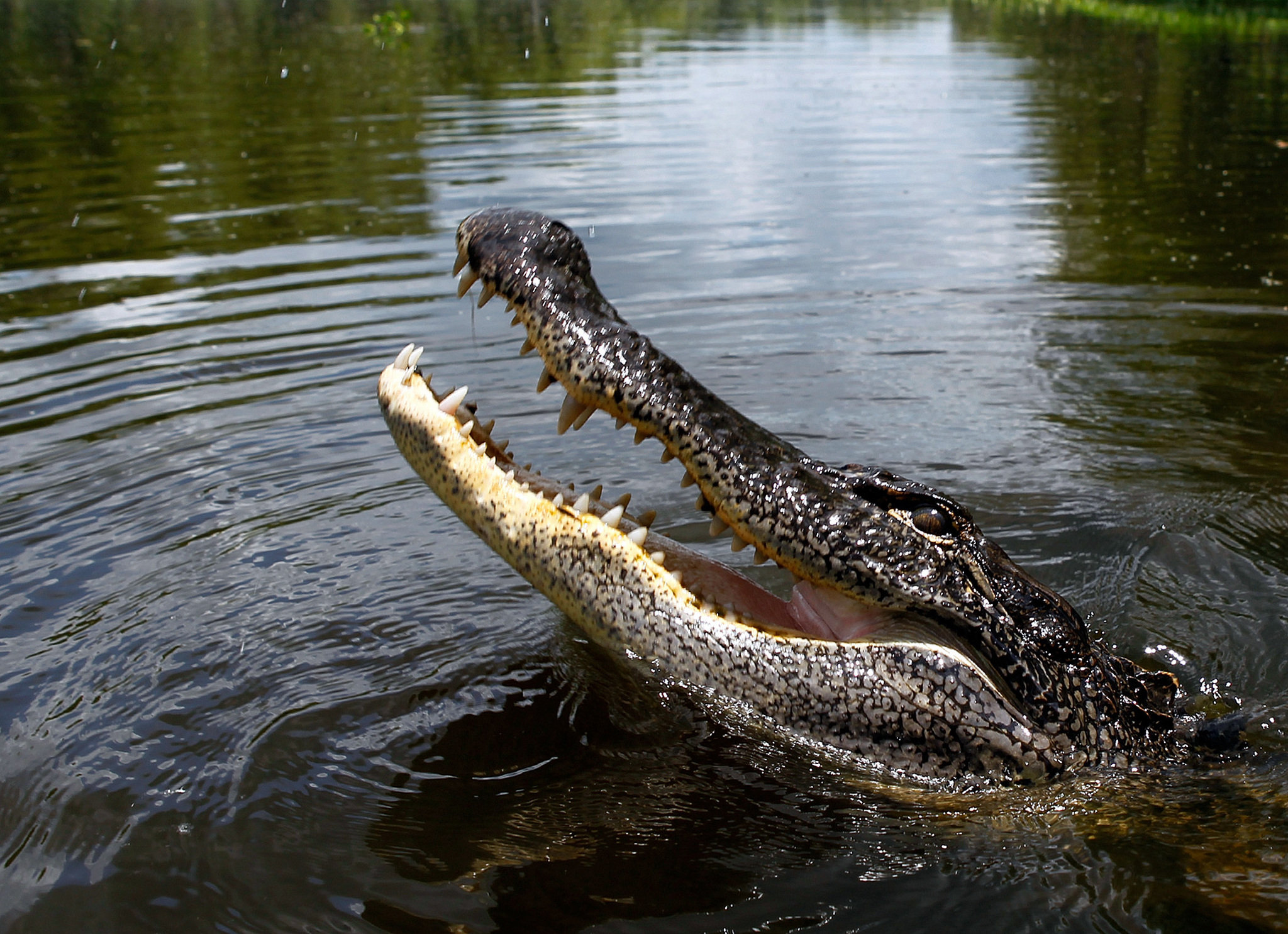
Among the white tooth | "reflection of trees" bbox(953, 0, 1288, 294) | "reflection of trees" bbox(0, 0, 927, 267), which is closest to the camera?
the white tooth

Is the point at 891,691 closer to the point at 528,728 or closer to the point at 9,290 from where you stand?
the point at 528,728

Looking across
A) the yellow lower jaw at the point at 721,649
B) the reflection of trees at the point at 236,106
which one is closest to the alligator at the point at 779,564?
the yellow lower jaw at the point at 721,649

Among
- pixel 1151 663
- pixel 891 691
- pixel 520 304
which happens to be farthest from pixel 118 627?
pixel 1151 663

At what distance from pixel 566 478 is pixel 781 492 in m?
2.53

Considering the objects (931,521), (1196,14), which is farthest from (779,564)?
(1196,14)

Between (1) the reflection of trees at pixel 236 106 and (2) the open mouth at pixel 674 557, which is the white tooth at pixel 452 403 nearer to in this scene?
(2) the open mouth at pixel 674 557

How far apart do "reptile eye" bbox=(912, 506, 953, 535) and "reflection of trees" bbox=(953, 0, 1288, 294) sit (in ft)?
21.0

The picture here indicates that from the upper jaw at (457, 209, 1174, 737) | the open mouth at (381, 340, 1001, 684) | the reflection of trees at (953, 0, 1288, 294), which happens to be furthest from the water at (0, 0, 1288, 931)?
the upper jaw at (457, 209, 1174, 737)

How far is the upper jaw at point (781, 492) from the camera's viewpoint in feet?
10.8

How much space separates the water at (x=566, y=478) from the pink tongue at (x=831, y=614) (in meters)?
0.40

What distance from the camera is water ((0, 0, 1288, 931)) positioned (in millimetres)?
3158

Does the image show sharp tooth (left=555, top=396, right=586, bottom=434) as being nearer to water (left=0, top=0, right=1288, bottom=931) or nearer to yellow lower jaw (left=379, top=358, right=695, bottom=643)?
yellow lower jaw (left=379, top=358, right=695, bottom=643)

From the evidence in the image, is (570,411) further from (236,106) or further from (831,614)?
(236,106)

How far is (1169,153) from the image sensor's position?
14422 millimetres
